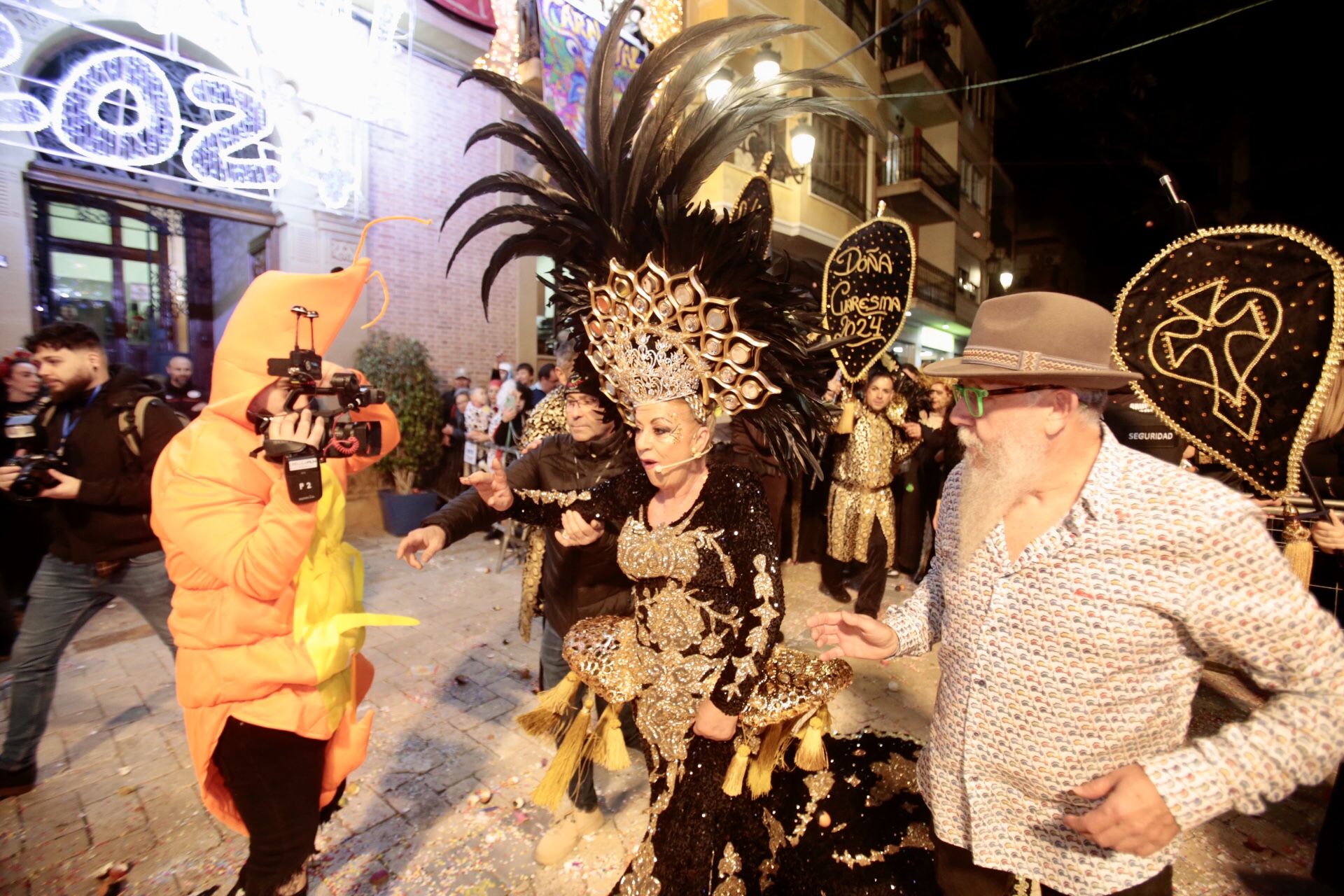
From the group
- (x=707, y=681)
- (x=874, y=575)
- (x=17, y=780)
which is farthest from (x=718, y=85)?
(x=17, y=780)

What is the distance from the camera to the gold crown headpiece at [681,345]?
2.15 m

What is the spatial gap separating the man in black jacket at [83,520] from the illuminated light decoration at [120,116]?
189 inches

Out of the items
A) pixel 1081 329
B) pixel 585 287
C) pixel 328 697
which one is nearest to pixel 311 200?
pixel 585 287

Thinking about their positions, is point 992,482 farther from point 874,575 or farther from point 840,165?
point 840,165

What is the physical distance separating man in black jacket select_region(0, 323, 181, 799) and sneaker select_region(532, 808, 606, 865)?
2157mm

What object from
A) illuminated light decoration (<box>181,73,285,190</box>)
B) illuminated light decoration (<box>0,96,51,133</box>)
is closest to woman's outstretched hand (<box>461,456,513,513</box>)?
illuminated light decoration (<box>181,73,285,190</box>)

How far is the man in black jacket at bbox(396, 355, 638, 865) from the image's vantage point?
110 inches

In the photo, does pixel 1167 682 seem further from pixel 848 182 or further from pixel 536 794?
pixel 848 182

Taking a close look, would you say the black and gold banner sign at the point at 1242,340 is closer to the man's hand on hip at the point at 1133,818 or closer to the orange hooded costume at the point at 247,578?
the man's hand on hip at the point at 1133,818

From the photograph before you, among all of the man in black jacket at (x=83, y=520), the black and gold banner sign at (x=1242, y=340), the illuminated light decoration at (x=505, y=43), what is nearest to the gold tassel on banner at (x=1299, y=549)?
the black and gold banner sign at (x=1242, y=340)

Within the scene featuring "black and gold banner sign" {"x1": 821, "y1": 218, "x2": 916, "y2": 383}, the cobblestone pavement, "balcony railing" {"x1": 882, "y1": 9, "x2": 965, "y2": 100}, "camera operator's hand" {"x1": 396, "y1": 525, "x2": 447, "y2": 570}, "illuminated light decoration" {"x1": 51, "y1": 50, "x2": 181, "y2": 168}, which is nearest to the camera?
"camera operator's hand" {"x1": 396, "y1": 525, "x2": 447, "y2": 570}

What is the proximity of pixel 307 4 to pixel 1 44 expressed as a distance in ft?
9.93

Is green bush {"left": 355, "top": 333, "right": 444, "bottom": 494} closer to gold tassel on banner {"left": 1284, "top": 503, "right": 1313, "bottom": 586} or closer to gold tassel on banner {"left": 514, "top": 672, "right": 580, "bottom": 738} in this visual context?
gold tassel on banner {"left": 514, "top": 672, "right": 580, "bottom": 738}

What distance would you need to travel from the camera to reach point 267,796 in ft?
6.40
